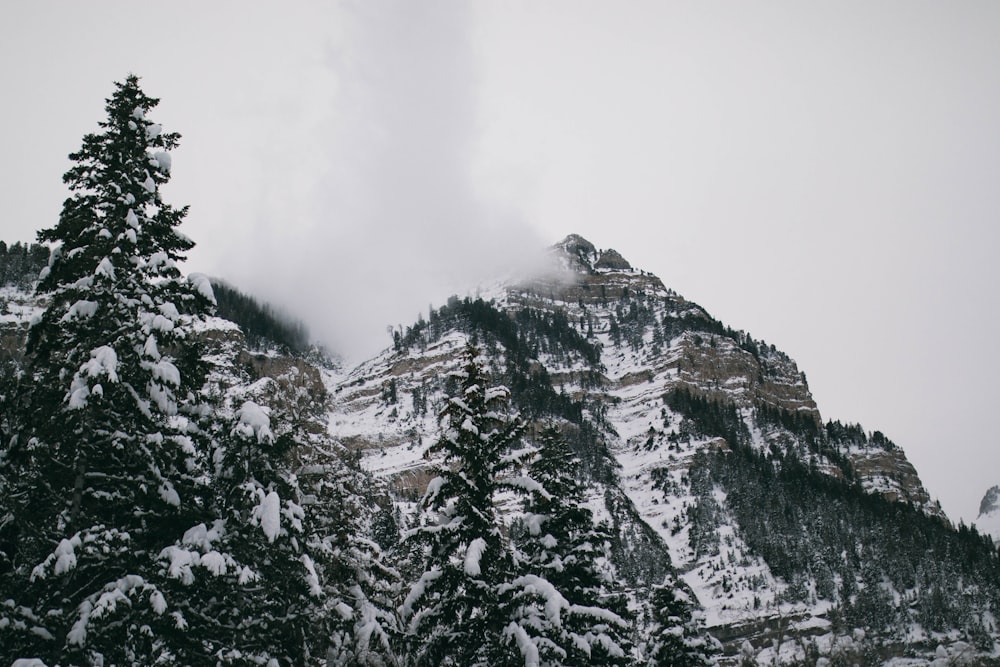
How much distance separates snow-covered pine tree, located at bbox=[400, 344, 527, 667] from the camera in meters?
17.8

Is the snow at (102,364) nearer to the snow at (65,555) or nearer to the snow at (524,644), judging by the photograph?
the snow at (65,555)

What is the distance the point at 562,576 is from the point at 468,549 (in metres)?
6.38

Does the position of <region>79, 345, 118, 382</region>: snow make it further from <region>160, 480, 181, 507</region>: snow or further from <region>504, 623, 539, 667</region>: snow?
<region>504, 623, 539, 667</region>: snow

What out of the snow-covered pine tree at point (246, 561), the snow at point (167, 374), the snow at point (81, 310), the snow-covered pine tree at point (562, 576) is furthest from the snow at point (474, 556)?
the snow at point (81, 310)

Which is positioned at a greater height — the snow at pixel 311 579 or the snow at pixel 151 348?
the snow at pixel 151 348

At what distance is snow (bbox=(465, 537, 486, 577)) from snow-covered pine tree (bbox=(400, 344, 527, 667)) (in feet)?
0.08

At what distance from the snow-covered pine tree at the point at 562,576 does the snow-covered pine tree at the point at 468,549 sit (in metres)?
0.76

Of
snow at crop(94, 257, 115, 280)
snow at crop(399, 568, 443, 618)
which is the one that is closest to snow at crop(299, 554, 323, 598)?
snow at crop(399, 568, 443, 618)

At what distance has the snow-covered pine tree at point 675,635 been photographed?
3044 centimetres

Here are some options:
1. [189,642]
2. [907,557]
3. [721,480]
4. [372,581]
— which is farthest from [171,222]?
[721,480]

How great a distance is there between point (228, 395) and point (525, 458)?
795cm

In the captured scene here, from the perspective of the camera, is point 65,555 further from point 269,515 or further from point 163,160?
point 163,160

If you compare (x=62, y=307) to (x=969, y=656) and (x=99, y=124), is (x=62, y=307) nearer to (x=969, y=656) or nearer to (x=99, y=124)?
(x=99, y=124)

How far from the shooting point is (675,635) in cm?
3044
